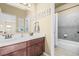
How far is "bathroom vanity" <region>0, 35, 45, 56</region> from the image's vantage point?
49.9 inches

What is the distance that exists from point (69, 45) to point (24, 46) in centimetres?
83

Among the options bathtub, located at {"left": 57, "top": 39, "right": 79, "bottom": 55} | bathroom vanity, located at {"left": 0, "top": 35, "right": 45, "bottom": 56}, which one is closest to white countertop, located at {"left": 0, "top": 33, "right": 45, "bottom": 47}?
bathroom vanity, located at {"left": 0, "top": 35, "right": 45, "bottom": 56}

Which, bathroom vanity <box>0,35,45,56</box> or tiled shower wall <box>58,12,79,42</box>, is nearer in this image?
bathroom vanity <box>0,35,45,56</box>

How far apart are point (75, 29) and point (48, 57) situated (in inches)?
27.1

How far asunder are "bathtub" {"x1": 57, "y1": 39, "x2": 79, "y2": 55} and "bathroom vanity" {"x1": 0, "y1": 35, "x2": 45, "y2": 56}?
Answer: 361 mm

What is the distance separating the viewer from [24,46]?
1.55 meters

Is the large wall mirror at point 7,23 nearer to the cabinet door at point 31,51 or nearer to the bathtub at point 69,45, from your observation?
the cabinet door at point 31,51

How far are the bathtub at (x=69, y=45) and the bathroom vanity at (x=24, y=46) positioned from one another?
361 millimetres

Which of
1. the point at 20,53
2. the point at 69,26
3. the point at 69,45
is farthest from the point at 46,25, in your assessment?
the point at 20,53

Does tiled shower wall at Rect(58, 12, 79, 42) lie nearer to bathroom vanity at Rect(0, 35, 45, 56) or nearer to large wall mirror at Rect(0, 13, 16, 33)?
bathroom vanity at Rect(0, 35, 45, 56)

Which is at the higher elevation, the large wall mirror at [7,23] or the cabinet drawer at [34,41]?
the large wall mirror at [7,23]

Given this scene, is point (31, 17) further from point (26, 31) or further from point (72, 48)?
point (72, 48)

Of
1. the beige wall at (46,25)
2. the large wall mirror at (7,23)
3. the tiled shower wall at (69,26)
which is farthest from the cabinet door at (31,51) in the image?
the tiled shower wall at (69,26)

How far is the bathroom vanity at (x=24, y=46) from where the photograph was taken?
4.16 feet
